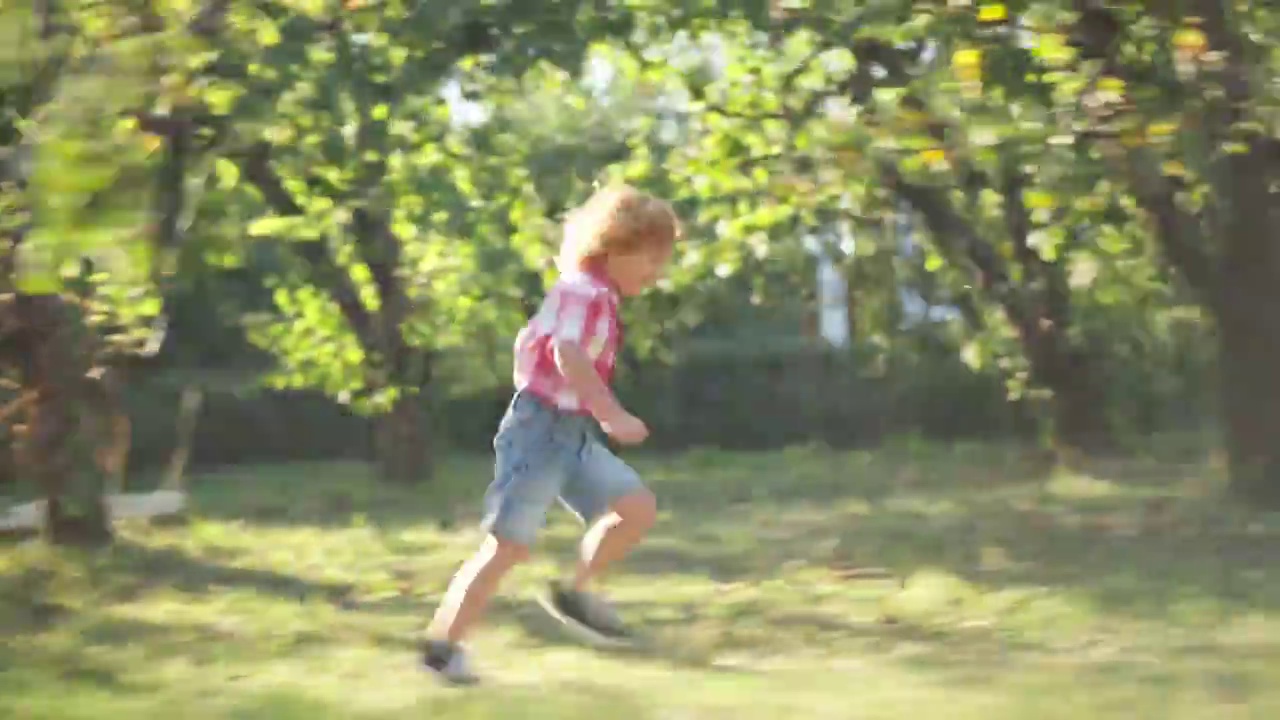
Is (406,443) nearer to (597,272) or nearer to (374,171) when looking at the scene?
(374,171)

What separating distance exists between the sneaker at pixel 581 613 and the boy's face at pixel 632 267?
119 centimetres

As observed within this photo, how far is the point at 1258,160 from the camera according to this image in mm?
10023

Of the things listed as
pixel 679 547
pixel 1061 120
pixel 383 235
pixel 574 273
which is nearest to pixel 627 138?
pixel 383 235

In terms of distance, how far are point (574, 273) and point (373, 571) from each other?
4310 millimetres

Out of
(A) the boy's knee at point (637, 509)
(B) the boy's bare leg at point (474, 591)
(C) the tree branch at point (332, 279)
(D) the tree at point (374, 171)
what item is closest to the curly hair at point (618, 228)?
(A) the boy's knee at point (637, 509)

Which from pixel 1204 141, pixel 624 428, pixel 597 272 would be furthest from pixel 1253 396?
pixel 624 428

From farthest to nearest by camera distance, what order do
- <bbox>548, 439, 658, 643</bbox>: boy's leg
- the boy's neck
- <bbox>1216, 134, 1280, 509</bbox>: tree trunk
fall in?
1. <bbox>1216, 134, 1280, 509</bbox>: tree trunk
2. <bbox>548, 439, 658, 643</bbox>: boy's leg
3. the boy's neck

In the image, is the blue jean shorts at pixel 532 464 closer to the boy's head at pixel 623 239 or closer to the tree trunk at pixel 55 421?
the boy's head at pixel 623 239

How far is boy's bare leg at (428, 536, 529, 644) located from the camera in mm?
5258

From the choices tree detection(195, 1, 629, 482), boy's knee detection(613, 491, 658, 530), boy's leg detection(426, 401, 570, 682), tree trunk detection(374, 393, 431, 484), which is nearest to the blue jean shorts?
boy's leg detection(426, 401, 570, 682)

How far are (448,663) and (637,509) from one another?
810 mm

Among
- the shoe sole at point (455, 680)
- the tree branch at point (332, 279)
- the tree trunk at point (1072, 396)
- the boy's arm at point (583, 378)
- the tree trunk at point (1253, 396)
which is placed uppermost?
the boy's arm at point (583, 378)

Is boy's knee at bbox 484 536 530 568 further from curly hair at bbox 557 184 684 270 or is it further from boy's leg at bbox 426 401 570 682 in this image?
curly hair at bbox 557 184 684 270

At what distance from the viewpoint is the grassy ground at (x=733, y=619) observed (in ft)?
16.1
